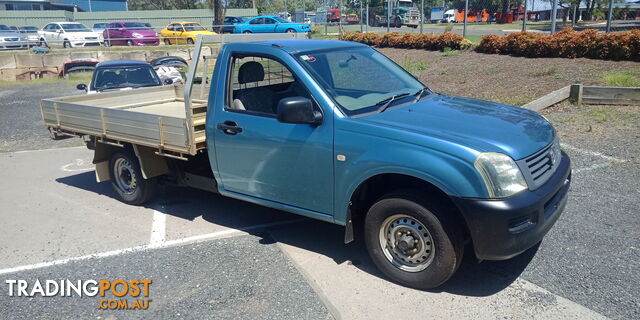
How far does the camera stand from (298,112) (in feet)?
13.7

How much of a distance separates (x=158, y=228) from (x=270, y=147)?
77.2 inches

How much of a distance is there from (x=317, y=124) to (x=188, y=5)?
2612 inches

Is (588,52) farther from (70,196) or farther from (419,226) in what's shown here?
(70,196)

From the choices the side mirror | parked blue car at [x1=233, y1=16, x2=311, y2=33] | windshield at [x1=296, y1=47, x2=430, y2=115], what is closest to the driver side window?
windshield at [x1=296, y1=47, x2=430, y2=115]

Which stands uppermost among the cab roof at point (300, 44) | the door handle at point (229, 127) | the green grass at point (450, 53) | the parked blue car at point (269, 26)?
the parked blue car at point (269, 26)

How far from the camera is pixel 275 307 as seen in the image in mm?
3936

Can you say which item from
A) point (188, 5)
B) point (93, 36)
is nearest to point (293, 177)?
point (93, 36)

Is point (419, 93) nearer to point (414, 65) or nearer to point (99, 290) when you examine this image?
point (99, 290)

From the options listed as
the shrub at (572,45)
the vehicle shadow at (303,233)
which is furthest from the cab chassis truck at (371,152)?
the shrub at (572,45)

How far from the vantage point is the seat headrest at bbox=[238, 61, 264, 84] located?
5102 millimetres

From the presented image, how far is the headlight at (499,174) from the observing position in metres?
3.59

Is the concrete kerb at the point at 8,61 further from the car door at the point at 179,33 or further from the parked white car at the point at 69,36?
the car door at the point at 179,33

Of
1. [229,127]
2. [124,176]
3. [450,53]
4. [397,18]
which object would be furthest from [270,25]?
[229,127]

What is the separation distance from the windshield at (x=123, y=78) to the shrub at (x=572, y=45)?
1035 centimetres
